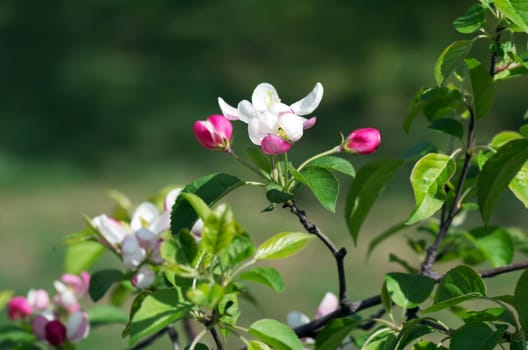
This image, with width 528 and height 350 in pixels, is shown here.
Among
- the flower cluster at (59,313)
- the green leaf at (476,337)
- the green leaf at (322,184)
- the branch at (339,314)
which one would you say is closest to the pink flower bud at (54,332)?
the flower cluster at (59,313)

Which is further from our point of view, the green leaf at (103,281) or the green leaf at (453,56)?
the green leaf at (103,281)

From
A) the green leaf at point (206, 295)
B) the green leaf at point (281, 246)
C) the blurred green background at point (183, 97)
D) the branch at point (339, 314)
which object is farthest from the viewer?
the blurred green background at point (183, 97)

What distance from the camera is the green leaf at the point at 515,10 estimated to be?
737mm

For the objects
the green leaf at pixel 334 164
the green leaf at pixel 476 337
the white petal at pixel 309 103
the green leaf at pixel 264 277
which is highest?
the white petal at pixel 309 103

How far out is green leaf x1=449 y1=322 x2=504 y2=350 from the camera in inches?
Result: 26.9

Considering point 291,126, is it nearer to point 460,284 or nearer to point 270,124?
point 270,124

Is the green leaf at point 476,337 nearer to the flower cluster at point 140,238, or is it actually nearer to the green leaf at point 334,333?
the green leaf at point 334,333

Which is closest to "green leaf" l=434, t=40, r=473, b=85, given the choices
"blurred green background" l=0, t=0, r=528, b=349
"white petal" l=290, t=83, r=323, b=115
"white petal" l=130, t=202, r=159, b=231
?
"white petal" l=290, t=83, r=323, b=115

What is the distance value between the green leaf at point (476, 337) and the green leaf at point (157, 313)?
207 millimetres

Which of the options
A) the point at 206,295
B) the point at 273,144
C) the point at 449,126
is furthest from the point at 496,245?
the point at 206,295

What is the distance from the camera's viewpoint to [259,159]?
31.2 inches

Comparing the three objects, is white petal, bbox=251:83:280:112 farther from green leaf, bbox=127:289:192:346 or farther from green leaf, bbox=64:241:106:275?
green leaf, bbox=64:241:106:275

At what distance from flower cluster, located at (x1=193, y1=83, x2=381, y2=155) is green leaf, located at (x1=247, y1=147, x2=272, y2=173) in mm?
18

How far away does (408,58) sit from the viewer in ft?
17.6
